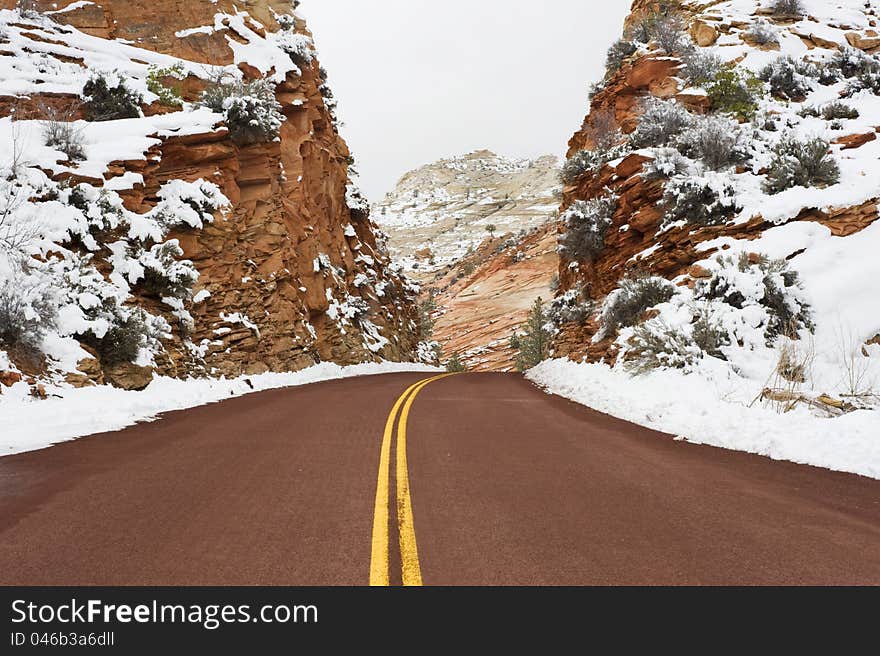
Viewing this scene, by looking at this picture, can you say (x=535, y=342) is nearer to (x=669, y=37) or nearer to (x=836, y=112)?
(x=669, y=37)

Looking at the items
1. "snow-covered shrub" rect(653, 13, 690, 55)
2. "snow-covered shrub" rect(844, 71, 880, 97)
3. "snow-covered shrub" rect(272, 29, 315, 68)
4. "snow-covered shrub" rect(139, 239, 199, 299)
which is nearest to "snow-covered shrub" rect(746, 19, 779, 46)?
"snow-covered shrub" rect(653, 13, 690, 55)

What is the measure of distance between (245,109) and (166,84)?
4429mm

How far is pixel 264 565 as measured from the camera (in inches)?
134

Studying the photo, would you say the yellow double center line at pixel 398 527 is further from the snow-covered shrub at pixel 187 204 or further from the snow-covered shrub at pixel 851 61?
the snow-covered shrub at pixel 851 61

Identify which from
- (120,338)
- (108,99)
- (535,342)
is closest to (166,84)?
(108,99)

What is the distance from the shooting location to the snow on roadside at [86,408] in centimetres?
752

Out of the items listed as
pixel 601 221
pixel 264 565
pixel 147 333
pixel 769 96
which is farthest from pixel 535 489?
pixel 769 96

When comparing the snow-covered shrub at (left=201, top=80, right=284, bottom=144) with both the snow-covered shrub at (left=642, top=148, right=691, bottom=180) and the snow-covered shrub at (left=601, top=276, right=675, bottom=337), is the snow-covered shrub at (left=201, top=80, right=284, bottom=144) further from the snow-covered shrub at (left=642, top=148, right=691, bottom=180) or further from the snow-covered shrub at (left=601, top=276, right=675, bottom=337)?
the snow-covered shrub at (left=601, top=276, right=675, bottom=337)

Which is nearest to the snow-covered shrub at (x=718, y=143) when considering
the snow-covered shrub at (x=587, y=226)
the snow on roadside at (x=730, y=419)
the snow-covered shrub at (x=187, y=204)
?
the snow-covered shrub at (x=587, y=226)

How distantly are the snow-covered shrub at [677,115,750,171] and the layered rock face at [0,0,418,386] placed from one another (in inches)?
665

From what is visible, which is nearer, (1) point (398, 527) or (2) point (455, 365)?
(1) point (398, 527)

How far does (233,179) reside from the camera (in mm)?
20281

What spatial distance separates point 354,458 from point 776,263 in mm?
11124
